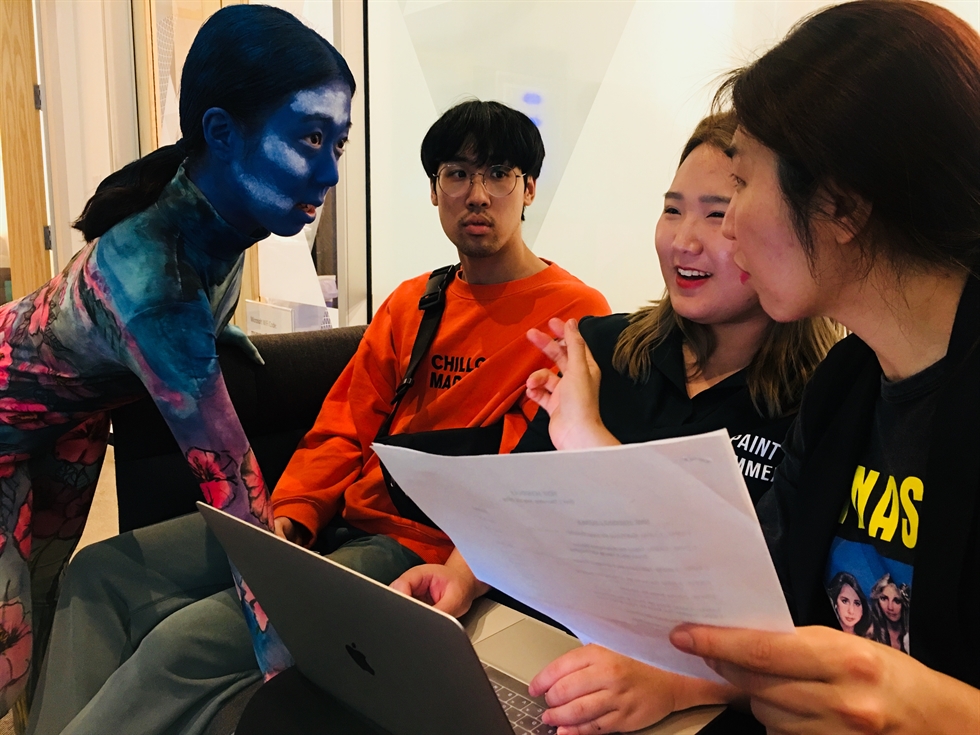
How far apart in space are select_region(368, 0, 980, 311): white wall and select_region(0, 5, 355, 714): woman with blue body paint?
824 millimetres

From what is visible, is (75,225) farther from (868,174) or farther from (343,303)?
(343,303)

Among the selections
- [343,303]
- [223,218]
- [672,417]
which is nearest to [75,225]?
[223,218]

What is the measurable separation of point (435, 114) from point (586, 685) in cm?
202

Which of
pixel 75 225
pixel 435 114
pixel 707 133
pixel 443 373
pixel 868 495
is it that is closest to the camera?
pixel 868 495

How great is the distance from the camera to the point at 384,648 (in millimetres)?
586

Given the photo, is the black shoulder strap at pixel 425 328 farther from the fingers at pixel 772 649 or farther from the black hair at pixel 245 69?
the fingers at pixel 772 649

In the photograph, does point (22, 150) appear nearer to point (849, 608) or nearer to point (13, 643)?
point (13, 643)

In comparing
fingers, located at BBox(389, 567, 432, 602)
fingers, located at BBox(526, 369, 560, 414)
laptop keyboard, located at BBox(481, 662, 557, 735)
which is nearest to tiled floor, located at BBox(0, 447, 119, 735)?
fingers, located at BBox(389, 567, 432, 602)

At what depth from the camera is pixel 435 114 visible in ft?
7.71

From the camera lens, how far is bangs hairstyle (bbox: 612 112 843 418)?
38.1 inches

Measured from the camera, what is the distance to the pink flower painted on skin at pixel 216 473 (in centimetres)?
102

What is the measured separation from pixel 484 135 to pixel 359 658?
3.72ft

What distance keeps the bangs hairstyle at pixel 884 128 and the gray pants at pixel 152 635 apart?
2.90 feet

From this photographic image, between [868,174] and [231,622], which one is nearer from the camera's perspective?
[868,174]
